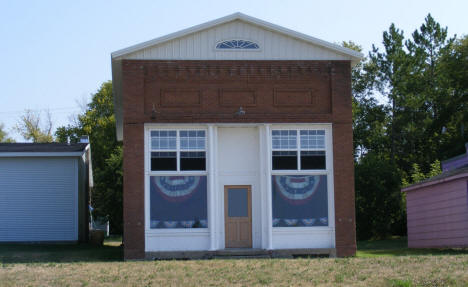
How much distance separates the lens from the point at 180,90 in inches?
821

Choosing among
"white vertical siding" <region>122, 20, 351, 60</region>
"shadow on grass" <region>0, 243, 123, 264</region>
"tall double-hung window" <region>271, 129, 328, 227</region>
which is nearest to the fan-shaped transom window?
"white vertical siding" <region>122, 20, 351, 60</region>

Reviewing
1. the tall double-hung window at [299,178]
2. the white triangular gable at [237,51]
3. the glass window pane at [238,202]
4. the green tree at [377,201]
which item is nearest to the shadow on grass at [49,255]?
the glass window pane at [238,202]

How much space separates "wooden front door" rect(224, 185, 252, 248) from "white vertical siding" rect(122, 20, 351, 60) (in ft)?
14.5

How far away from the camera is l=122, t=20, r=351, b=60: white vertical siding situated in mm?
20812

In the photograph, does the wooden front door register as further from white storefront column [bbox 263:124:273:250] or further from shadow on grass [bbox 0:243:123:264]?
shadow on grass [bbox 0:243:123:264]

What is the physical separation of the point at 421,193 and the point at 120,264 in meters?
13.8

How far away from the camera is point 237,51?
21062 millimetres

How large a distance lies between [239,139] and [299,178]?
2379mm

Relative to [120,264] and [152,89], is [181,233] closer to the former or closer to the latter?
[120,264]

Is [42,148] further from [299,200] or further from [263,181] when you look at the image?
[299,200]

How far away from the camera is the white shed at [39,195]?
27.7 metres

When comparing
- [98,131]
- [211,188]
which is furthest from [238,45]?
[98,131]

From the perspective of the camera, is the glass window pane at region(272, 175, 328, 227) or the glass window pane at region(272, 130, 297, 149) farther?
the glass window pane at region(272, 130, 297, 149)

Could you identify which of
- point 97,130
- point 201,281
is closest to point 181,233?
point 201,281
